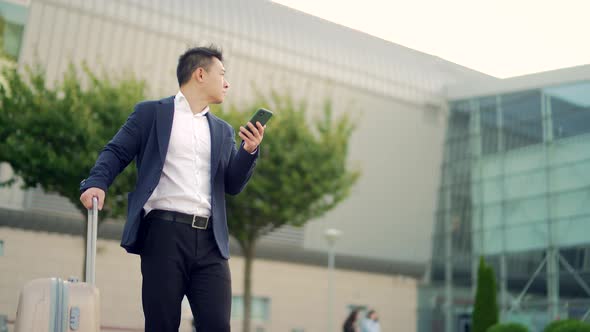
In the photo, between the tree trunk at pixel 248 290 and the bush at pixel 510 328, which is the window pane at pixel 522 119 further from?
the tree trunk at pixel 248 290

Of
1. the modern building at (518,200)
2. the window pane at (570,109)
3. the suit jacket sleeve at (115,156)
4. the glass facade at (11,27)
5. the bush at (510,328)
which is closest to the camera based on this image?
the suit jacket sleeve at (115,156)

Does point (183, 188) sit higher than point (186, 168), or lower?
lower

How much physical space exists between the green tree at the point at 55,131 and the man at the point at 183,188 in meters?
13.4

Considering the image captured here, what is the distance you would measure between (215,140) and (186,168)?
0.22 metres

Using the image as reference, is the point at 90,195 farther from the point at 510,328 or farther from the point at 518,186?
the point at 518,186

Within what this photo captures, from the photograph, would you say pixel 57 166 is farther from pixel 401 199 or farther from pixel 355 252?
pixel 401 199

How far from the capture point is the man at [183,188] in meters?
3.76

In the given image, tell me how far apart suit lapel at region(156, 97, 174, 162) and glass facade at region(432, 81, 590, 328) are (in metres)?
24.5

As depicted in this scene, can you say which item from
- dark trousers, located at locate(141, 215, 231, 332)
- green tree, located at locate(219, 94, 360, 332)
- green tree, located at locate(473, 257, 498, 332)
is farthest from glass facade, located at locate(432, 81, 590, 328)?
dark trousers, located at locate(141, 215, 231, 332)

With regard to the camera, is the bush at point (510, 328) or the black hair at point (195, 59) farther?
the bush at point (510, 328)

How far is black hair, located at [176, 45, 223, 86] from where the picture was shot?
165 inches

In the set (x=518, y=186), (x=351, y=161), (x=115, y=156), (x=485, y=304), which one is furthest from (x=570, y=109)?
(x=115, y=156)

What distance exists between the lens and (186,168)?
13.0ft

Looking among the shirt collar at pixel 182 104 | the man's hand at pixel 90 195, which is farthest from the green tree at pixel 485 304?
the man's hand at pixel 90 195
